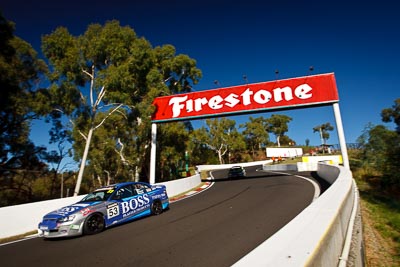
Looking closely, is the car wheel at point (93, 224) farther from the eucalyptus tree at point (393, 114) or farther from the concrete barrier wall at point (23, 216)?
the eucalyptus tree at point (393, 114)

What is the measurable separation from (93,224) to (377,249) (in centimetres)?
727

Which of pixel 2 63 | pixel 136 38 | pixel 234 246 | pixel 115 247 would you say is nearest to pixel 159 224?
pixel 115 247

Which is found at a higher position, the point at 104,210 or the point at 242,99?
the point at 242,99

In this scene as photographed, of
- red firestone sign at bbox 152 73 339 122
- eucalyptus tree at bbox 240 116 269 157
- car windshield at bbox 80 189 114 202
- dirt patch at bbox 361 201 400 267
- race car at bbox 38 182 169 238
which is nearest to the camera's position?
dirt patch at bbox 361 201 400 267

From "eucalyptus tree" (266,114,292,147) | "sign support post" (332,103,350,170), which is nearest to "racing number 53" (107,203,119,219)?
"sign support post" (332,103,350,170)

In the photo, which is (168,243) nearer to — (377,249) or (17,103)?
(377,249)

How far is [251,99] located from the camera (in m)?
18.1

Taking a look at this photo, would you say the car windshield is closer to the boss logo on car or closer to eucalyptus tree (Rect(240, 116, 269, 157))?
the boss logo on car

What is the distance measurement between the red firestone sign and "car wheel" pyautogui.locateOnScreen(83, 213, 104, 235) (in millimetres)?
12514

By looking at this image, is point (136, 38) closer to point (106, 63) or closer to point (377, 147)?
point (106, 63)

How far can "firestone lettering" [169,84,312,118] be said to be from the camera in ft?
56.4

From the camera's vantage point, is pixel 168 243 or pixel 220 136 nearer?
pixel 168 243

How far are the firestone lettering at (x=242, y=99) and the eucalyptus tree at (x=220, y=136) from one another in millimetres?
46400

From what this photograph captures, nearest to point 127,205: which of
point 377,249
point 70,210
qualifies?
point 70,210
